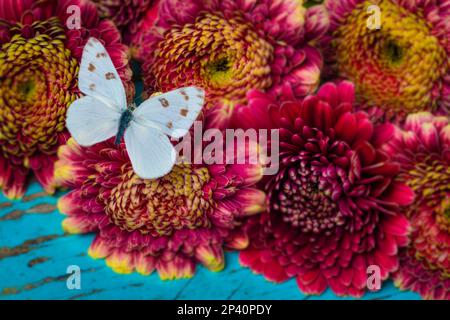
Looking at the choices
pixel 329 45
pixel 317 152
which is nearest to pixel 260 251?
pixel 317 152

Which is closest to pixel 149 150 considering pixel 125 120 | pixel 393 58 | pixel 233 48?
pixel 125 120

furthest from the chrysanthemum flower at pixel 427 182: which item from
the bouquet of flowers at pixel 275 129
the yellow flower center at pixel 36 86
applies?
the yellow flower center at pixel 36 86

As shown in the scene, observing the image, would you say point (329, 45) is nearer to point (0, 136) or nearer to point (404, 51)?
point (404, 51)

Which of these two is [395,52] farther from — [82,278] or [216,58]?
[82,278]

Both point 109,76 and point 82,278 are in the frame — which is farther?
point 82,278

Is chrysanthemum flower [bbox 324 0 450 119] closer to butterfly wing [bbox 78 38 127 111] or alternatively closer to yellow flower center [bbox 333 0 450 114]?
yellow flower center [bbox 333 0 450 114]

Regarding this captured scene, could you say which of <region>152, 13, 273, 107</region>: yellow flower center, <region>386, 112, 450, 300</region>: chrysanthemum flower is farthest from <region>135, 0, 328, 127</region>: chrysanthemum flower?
<region>386, 112, 450, 300</region>: chrysanthemum flower

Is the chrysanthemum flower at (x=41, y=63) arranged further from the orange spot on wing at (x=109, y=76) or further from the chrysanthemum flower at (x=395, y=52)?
the chrysanthemum flower at (x=395, y=52)
